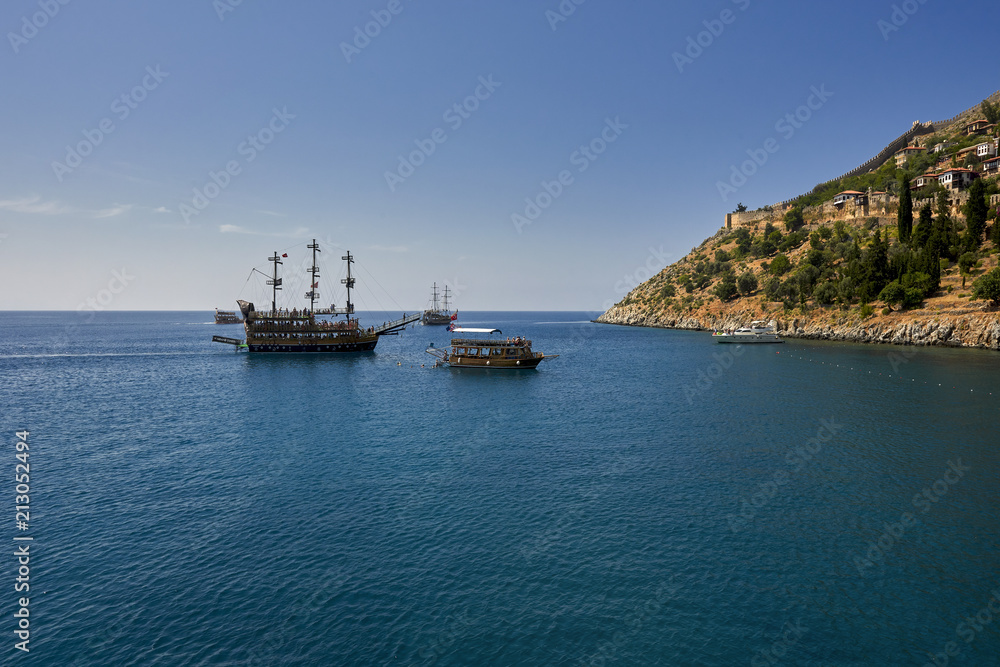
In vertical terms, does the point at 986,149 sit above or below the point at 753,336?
above

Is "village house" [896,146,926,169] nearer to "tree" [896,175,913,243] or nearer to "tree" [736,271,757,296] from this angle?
"tree" [896,175,913,243]

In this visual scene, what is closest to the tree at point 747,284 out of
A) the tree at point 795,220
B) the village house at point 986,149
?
the tree at point 795,220

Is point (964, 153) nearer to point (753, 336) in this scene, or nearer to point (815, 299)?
point (815, 299)

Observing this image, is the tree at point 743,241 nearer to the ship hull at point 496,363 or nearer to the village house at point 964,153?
the village house at point 964,153

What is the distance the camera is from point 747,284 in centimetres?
13325

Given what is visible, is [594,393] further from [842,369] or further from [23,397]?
[23,397]

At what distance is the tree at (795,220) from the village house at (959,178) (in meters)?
42.2

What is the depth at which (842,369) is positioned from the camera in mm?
61000

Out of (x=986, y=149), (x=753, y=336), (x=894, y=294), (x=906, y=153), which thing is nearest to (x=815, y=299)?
(x=753, y=336)

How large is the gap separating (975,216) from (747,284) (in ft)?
159

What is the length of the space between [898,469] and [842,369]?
4010cm

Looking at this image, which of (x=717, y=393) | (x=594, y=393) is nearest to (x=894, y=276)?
Result: (x=717, y=393)

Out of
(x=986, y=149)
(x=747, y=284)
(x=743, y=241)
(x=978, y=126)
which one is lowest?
(x=747, y=284)

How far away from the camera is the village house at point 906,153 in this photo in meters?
144
